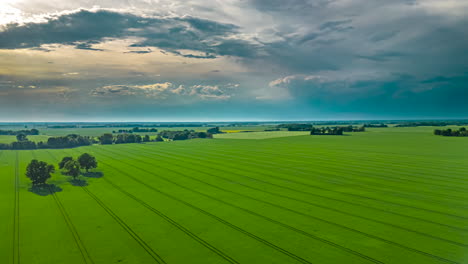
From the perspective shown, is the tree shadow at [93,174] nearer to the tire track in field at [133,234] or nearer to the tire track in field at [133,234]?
the tire track in field at [133,234]

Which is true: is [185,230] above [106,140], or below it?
below

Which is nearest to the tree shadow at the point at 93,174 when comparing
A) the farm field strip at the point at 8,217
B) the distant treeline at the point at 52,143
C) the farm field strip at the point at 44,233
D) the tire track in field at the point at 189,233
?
the farm field strip at the point at 8,217

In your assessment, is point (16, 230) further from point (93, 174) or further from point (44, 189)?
point (93, 174)

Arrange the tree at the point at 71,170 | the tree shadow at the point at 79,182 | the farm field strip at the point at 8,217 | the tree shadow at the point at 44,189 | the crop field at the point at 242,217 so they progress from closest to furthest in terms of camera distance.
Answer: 1. the crop field at the point at 242,217
2. the farm field strip at the point at 8,217
3. the tree shadow at the point at 44,189
4. the tree shadow at the point at 79,182
5. the tree at the point at 71,170

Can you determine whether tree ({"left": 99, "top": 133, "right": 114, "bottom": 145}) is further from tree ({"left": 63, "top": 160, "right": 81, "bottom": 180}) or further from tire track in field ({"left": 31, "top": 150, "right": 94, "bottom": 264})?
tire track in field ({"left": 31, "top": 150, "right": 94, "bottom": 264})

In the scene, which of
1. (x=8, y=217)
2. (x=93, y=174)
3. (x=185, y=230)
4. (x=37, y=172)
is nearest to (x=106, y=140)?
(x=93, y=174)

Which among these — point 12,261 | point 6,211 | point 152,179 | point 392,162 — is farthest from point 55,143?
point 392,162
